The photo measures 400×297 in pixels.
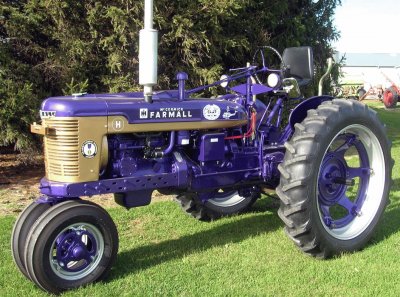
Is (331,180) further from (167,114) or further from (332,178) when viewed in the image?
(167,114)

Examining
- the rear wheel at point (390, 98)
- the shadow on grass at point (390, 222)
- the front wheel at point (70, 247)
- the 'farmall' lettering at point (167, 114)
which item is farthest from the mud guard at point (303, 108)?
the rear wheel at point (390, 98)

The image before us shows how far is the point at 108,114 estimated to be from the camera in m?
3.68

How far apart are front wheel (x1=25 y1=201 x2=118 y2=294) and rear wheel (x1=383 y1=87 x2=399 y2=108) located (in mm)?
22191

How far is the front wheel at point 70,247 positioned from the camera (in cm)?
346

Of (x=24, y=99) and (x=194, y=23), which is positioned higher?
(x=194, y=23)

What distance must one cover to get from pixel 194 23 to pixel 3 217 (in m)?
3.96

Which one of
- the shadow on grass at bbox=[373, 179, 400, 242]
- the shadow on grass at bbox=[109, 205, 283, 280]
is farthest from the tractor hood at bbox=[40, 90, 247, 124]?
the shadow on grass at bbox=[373, 179, 400, 242]

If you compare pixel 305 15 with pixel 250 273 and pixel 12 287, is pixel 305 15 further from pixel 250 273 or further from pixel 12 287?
pixel 12 287

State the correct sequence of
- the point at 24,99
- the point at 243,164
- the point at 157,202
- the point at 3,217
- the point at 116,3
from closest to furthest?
the point at 243,164, the point at 3,217, the point at 157,202, the point at 24,99, the point at 116,3

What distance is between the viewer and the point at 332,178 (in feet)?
15.4

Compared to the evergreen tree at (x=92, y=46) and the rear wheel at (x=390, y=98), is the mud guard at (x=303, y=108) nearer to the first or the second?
the evergreen tree at (x=92, y=46)

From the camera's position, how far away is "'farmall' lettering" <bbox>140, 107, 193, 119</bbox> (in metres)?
3.86

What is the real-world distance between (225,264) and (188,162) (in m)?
0.93

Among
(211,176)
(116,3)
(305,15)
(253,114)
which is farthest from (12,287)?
(305,15)
